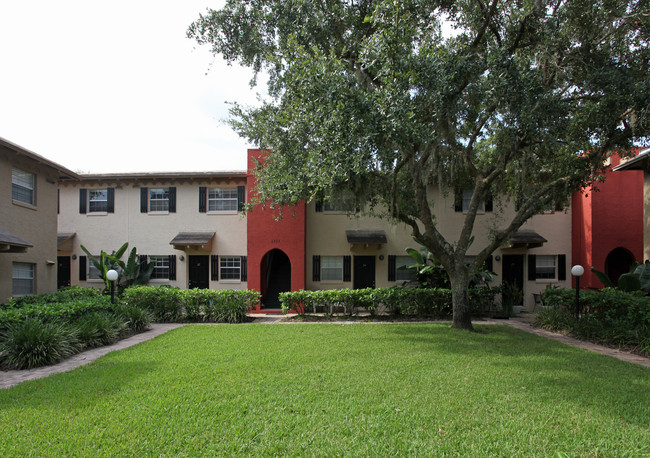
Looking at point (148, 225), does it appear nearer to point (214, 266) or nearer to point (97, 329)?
point (214, 266)

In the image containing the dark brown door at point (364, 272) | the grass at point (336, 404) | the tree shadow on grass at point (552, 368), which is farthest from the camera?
the dark brown door at point (364, 272)

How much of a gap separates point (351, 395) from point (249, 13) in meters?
9.93

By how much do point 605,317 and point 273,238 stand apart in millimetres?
11018

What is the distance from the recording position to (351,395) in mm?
5211

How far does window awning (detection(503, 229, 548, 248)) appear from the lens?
14914 mm

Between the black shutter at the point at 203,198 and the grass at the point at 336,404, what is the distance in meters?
9.57

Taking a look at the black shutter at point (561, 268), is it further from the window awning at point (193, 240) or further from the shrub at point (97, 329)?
the shrub at point (97, 329)

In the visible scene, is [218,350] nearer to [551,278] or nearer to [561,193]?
[561,193]

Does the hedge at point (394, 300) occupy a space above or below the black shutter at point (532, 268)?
below

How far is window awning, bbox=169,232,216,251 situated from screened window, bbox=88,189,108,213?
12.0ft

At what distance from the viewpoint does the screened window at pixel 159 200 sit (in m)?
17.2

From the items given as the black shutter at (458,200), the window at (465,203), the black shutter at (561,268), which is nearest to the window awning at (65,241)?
the black shutter at (458,200)

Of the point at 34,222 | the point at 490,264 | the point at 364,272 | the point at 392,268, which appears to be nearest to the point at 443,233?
the point at 490,264

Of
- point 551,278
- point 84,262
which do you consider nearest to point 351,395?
point 551,278
